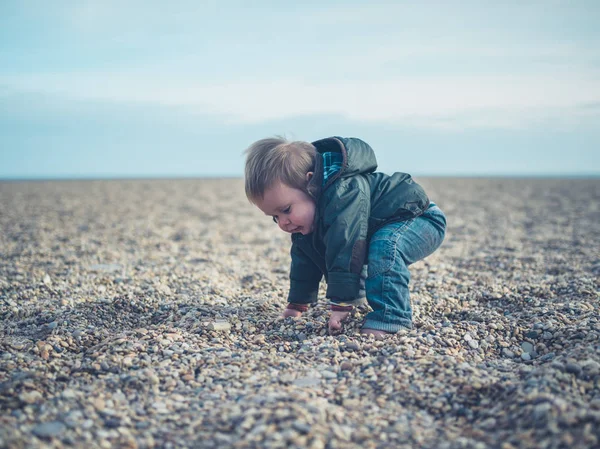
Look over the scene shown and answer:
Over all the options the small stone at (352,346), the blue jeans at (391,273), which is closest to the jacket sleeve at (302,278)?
the blue jeans at (391,273)

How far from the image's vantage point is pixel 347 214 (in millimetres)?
3736

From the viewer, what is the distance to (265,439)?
2.28 metres

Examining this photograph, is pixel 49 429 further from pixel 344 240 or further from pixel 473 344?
pixel 473 344

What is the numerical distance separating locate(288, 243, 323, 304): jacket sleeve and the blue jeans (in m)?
0.62

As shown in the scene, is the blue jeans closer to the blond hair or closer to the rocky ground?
the rocky ground

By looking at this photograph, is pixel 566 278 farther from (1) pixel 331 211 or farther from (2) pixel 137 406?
(2) pixel 137 406

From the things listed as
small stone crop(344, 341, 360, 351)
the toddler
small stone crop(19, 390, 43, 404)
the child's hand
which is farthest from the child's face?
small stone crop(19, 390, 43, 404)

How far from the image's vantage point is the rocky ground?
2.39 m

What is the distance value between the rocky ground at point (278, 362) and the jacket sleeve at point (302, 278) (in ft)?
0.52

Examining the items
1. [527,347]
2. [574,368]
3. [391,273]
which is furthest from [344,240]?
[574,368]

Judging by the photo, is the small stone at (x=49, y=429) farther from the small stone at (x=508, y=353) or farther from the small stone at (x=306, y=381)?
the small stone at (x=508, y=353)

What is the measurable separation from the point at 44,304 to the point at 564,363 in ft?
13.3

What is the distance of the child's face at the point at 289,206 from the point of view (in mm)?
3760

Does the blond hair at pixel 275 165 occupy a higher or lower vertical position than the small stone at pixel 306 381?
higher
